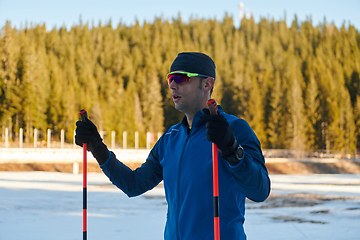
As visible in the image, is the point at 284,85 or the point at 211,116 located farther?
the point at 284,85

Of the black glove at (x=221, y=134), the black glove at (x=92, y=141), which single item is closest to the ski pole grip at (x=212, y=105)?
the black glove at (x=221, y=134)

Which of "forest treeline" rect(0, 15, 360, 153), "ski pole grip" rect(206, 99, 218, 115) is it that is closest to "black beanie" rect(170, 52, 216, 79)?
"ski pole grip" rect(206, 99, 218, 115)

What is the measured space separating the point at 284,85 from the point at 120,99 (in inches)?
1208

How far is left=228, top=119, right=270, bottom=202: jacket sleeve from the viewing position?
1.58m

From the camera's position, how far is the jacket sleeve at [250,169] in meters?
1.58

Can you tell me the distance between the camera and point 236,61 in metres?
86.4

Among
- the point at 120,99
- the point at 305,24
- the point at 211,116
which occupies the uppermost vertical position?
the point at 305,24

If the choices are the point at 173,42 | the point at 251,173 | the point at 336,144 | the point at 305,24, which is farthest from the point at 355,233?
the point at 305,24

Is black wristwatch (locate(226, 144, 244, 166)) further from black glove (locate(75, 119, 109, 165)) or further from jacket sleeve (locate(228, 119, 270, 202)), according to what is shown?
black glove (locate(75, 119, 109, 165))

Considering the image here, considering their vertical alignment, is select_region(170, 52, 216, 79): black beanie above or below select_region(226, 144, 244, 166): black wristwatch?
above

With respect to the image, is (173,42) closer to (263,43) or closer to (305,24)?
(263,43)

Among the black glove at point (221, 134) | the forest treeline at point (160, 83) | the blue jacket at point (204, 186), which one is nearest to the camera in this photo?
the black glove at point (221, 134)

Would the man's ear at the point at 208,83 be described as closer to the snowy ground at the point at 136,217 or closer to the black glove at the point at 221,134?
the black glove at the point at 221,134

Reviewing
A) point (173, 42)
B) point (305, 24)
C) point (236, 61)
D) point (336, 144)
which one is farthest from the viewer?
point (305, 24)
